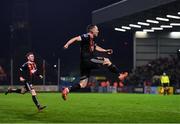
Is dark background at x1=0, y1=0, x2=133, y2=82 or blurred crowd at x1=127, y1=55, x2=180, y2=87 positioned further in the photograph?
dark background at x1=0, y1=0, x2=133, y2=82

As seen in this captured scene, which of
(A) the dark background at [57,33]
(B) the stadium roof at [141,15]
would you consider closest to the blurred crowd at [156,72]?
(B) the stadium roof at [141,15]

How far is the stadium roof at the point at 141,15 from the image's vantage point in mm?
45219

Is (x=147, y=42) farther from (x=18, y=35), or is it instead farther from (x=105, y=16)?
(x=18, y=35)

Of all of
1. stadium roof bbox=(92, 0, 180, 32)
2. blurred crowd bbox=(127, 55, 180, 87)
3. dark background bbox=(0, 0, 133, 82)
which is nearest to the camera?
stadium roof bbox=(92, 0, 180, 32)

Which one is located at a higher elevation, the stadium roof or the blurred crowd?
the stadium roof

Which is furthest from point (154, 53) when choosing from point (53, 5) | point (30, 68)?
point (30, 68)

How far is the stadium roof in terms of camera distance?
4522cm

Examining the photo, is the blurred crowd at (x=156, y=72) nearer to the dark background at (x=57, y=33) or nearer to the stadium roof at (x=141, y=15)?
the stadium roof at (x=141, y=15)

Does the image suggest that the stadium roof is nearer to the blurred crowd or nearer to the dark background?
the dark background

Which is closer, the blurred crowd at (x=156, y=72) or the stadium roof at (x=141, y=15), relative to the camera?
the stadium roof at (x=141, y=15)

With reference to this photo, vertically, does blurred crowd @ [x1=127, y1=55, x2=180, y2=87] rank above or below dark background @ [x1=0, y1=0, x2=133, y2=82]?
below

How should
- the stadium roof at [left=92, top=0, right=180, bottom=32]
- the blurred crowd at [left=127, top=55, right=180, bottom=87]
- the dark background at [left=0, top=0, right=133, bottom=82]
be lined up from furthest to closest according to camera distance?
the dark background at [left=0, top=0, right=133, bottom=82] → the blurred crowd at [left=127, top=55, right=180, bottom=87] → the stadium roof at [left=92, top=0, right=180, bottom=32]

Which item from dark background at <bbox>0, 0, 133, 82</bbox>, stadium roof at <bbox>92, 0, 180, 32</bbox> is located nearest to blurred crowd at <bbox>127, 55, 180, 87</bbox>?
stadium roof at <bbox>92, 0, 180, 32</bbox>

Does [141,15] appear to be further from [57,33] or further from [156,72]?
[57,33]
